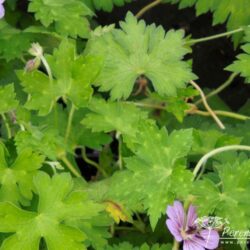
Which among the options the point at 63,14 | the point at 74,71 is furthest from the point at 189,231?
the point at 63,14

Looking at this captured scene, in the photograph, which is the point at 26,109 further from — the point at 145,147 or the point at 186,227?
the point at 186,227

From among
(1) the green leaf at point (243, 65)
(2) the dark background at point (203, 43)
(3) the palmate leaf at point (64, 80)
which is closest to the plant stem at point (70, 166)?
(3) the palmate leaf at point (64, 80)

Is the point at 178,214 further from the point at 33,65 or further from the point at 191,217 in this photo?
the point at 33,65

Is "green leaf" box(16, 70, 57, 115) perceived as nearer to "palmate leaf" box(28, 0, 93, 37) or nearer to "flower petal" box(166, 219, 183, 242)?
"palmate leaf" box(28, 0, 93, 37)

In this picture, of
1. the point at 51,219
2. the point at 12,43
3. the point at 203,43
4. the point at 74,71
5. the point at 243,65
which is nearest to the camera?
the point at 51,219

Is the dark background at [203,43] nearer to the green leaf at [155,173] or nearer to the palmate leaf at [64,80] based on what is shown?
the palmate leaf at [64,80]

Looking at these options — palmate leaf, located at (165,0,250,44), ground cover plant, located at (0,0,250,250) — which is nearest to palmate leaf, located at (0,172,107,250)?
ground cover plant, located at (0,0,250,250)
